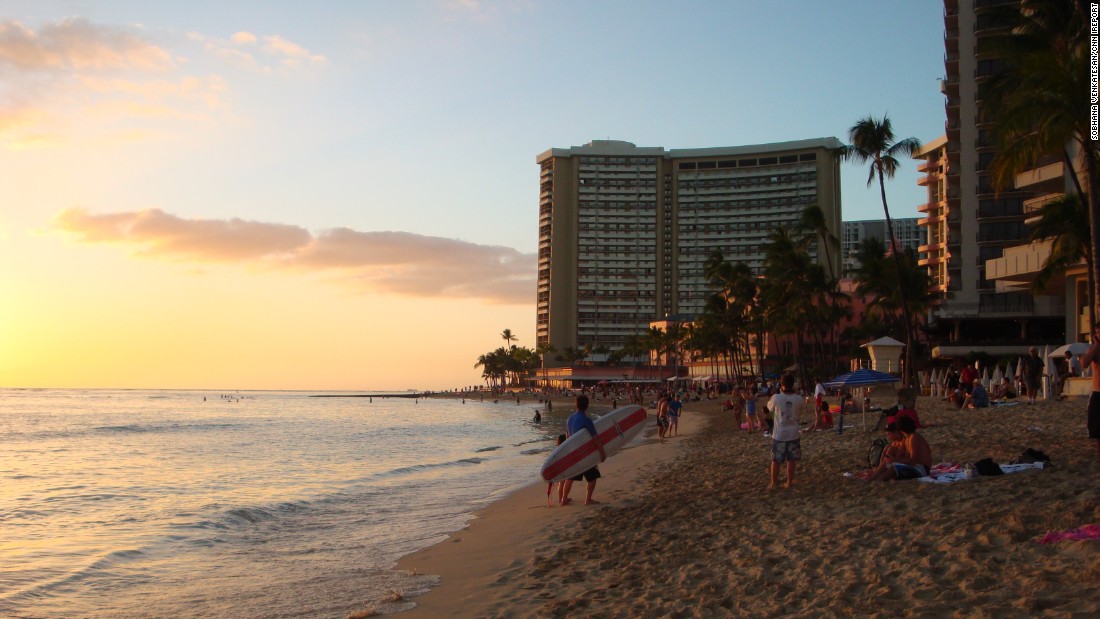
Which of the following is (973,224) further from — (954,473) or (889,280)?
(954,473)

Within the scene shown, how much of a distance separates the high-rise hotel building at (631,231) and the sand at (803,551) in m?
133

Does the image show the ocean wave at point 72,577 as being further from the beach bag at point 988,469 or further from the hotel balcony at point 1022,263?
the hotel balcony at point 1022,263

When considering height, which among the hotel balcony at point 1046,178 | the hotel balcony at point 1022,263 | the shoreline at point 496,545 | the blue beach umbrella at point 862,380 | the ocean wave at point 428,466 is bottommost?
the ocean wave at point 428,466

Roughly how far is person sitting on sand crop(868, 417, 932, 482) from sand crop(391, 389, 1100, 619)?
0.29 m

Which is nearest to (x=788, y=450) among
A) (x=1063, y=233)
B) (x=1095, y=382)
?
(x=1095, y=382)

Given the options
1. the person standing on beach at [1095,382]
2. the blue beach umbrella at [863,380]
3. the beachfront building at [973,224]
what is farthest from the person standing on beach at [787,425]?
the beachfront building at [973,224]

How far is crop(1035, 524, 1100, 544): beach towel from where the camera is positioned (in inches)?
235

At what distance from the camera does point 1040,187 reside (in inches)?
1407

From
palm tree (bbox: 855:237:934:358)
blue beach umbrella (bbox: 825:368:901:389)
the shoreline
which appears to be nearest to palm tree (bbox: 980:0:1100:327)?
blue beach umbrella (bbox: 825:368:901:389)

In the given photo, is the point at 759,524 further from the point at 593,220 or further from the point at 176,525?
the point at 593,220

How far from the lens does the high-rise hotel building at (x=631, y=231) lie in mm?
144375

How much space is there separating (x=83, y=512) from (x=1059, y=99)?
1988 centimetres

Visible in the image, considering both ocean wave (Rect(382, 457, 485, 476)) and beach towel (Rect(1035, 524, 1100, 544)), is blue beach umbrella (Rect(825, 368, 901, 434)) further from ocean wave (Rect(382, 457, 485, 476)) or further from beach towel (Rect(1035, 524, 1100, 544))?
beach towel (Rect(1035, 524, 1100, 544))

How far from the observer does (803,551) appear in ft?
24.3
